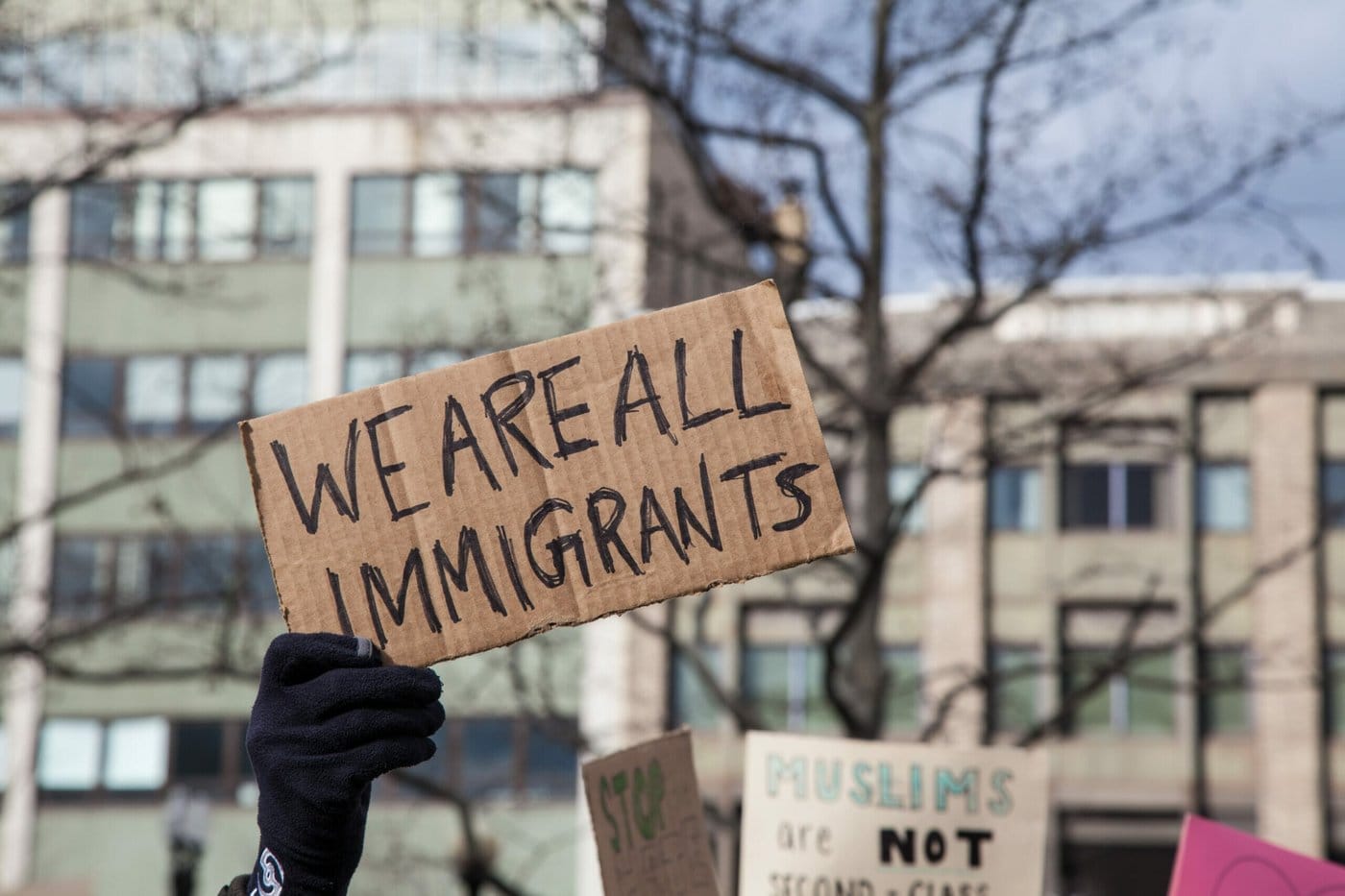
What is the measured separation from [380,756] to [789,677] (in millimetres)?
26112

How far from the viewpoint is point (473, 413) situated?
10.5 ft

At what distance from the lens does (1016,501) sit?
2884 centimetres

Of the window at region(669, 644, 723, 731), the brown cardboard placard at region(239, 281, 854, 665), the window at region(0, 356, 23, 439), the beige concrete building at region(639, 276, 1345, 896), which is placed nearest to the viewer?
the brown cardboard placard at region(239, 281, 854, 665)

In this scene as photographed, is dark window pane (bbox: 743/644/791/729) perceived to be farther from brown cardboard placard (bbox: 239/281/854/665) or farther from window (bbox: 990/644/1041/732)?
brown cardboard placard (bbox: 239/281/854/665)

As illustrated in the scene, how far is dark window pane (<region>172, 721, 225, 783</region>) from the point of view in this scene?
29.3 m

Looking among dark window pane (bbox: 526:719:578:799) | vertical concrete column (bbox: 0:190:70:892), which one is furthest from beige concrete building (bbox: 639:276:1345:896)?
vertical concrete column (bbox: 0:190:70:892)

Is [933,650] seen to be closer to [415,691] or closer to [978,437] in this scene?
[978,437]

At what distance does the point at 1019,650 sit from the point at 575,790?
709 centimetres

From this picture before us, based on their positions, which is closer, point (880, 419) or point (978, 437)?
point (880, 419)

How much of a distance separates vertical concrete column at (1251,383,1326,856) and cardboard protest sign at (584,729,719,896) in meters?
22.7

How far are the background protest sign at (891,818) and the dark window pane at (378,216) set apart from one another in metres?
25.1

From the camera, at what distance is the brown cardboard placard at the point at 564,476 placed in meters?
3.11

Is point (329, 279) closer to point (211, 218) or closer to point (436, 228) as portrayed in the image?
point (436, 228)

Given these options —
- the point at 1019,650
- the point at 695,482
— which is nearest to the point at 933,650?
the point at 1019,650
